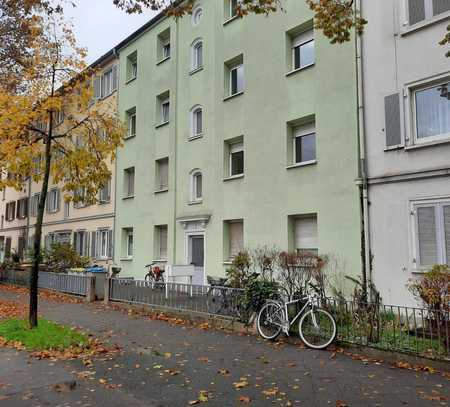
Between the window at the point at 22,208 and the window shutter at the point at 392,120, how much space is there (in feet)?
104

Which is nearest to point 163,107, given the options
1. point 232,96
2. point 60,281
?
point 232,96

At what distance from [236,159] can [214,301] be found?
748 centimetres

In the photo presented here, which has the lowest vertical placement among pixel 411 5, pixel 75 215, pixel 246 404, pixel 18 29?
pixel 246 404

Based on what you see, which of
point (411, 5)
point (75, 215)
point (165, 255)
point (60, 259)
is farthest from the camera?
point (75, 215)

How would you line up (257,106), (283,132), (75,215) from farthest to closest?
1. (75,215)
2. (257,106)
3. (283,132)

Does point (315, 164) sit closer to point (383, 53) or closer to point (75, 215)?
point (383, 53)

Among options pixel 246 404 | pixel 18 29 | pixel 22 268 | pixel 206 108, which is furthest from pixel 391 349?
pixel 22 268

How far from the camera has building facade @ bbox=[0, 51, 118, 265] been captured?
24234 millimetres

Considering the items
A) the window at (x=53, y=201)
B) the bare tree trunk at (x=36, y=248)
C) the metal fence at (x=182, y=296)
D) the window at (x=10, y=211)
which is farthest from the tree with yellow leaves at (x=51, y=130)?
the window at (x=10, y=211)

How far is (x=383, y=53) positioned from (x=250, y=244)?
23.5 feet

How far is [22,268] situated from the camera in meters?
23.4

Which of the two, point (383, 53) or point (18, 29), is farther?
point (18, 29)

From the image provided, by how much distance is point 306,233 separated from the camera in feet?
46.9

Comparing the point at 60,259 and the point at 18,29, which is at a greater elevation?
the point at 18,29
